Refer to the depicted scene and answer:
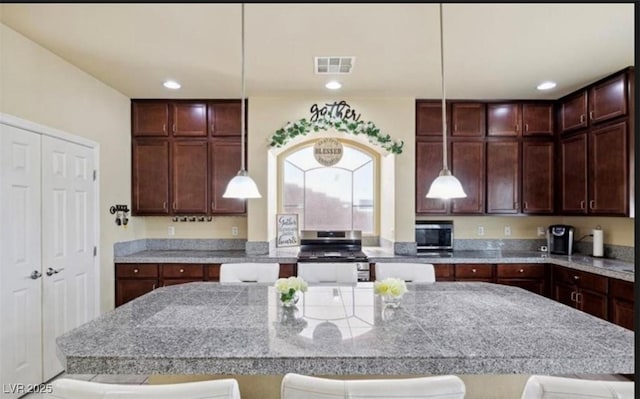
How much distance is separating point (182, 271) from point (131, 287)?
575 millimetres

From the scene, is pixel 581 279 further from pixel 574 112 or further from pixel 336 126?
Result: pixel 336 126

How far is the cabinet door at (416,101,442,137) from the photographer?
13.5ft

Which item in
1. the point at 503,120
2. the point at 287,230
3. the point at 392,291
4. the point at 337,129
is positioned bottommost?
the point at 392,291

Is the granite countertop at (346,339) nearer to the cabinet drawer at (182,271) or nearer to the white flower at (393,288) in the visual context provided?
the white flower at (393,288)

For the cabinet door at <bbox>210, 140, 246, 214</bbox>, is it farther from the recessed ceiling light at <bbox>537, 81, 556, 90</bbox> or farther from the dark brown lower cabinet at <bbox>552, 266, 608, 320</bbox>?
the dark brown lower cabinet at <bbox>552, 266, 608, 320</bbox>

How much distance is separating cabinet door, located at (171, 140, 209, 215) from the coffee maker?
3922 mm

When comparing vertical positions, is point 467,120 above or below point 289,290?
above

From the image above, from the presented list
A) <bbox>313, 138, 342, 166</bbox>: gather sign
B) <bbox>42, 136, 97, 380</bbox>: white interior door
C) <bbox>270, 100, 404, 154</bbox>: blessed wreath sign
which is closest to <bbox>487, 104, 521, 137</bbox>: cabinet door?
<bbox>270, 100, 404, 154</bbox>: blessed wreath sign

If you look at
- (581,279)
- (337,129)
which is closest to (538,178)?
(581,279)

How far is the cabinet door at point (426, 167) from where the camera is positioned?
4113 millimetres

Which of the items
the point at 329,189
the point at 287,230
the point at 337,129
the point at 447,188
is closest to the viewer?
the point at 447,188

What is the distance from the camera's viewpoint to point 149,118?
415 centimetres

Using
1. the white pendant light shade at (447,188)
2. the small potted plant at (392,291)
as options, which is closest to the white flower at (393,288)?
the small potted plant at (392,291)

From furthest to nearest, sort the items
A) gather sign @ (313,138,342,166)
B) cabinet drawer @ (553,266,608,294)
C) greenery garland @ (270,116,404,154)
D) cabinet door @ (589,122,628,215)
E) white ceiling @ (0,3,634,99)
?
1. gather sign @ (313,138,342,166)
2. greenery garland @ (270,116,404,154)
3. cabinet door @ (589,122,628,215)
4. cabinet drawer @ (553,266,608,294)
5. white ceiling @ (0,3,634,99)
